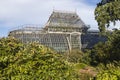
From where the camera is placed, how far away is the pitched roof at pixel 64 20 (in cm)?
8725

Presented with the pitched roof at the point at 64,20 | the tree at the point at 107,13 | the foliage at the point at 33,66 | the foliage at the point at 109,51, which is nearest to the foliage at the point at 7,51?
the foliage at the point at 33,66

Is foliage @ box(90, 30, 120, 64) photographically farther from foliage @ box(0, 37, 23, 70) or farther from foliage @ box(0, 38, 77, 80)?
foliage @ box(0, 38, 77, 80)

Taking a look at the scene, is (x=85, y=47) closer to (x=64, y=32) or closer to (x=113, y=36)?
(x=64, y=32)

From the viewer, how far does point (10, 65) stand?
10.6 meters

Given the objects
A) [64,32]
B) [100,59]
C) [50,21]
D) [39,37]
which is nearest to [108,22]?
[100,59]

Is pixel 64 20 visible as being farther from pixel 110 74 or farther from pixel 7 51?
pixel 7 51

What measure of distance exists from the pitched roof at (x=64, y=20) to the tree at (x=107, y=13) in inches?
1899

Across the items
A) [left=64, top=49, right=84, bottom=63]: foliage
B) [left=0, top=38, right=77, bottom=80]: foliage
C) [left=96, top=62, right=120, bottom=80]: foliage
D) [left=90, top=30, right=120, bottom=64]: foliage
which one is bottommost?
[left=64, top=49, right=84, bottom=63]: foliage

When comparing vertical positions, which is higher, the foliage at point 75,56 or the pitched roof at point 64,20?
the pitched roof at point 64,20

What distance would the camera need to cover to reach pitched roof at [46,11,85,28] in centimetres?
8725

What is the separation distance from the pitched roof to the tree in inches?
1899

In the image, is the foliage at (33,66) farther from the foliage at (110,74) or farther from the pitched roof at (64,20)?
the pitched roof at (64,20)

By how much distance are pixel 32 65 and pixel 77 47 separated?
226 feet

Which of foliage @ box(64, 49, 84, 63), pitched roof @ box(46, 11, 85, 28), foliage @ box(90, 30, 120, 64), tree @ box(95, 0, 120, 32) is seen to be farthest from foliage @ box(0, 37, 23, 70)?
pitched roof @ box(46, 11, 85, 28)
